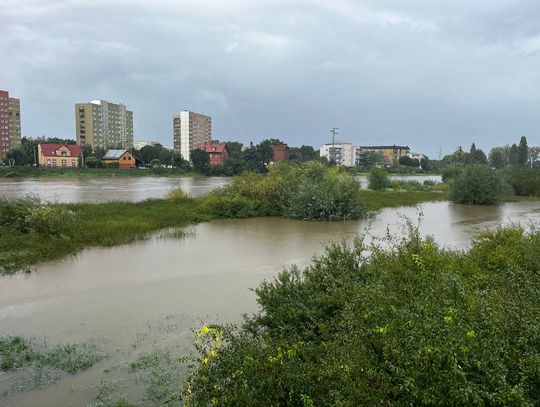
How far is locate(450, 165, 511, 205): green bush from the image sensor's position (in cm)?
2736

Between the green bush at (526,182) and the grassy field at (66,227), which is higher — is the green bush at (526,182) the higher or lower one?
the higher one

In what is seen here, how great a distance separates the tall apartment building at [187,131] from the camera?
11856cm

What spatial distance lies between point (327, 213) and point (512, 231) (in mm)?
10806

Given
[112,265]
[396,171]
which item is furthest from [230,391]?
[396,171]

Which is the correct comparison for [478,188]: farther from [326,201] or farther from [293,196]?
[293,196]

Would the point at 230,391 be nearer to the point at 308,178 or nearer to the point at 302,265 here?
the point at 302,265

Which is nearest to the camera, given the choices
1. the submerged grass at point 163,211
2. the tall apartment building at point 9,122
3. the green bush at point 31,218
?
the submerged grass at point 163,211

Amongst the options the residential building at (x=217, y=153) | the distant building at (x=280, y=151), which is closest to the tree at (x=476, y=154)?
the distant building at (x=280, y=151)

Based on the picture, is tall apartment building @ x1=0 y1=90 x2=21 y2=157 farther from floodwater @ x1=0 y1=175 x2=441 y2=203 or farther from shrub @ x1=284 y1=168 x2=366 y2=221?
shrub @ x1=284 y1=168 x2=366 y2=221

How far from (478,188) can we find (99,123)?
9297cm

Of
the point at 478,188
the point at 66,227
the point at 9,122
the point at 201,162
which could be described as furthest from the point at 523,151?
the point at 9,122

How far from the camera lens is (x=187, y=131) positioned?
390 feet

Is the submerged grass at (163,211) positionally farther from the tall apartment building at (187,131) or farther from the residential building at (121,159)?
the tall apartment building at (187,131)

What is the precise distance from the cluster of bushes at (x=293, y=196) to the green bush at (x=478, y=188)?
10.5m
